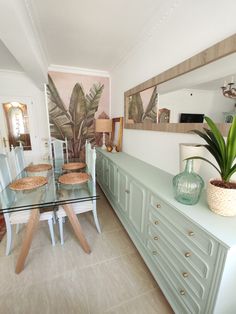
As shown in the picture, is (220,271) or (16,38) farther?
(16,38)

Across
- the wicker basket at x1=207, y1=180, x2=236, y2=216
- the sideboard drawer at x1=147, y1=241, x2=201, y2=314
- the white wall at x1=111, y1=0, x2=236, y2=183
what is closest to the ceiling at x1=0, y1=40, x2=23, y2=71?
the white wall at x1=111, y1=0, x2=236, y2=183

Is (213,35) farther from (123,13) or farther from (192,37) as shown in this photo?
(123,13)

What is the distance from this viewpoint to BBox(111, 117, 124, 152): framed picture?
307 cm

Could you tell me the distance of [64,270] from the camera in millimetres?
1579

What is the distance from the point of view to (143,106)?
2.28m

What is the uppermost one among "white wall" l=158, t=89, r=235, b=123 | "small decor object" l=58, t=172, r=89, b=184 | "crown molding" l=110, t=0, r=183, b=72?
"crown molding" l=110, t=0, r=183, b=72

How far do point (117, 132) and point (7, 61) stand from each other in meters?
2.44

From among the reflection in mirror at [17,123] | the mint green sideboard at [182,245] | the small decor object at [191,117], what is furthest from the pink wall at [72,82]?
the small decor object at [191,117]

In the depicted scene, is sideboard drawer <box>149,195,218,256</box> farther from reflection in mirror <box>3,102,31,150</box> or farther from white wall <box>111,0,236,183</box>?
reflection in mirror <box>3,102,31,150</box>

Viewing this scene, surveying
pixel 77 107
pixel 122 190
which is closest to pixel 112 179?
pixel 122 190

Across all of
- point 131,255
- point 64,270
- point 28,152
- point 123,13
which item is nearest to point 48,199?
point 64,270

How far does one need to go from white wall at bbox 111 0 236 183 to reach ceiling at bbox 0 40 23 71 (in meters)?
1.96

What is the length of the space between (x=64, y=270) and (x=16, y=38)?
2.35 meters

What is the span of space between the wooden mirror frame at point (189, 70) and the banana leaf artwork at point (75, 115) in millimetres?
1603
